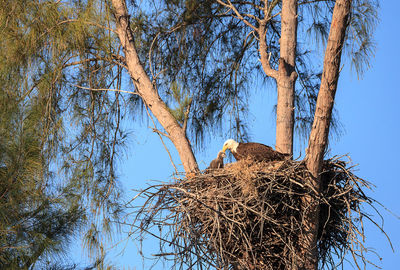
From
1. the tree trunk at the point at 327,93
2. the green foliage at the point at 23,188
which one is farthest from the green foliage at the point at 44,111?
the tree trunk at the point at 327,93

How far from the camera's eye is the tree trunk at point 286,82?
4434mm

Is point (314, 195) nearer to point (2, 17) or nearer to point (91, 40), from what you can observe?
point (91, 40)

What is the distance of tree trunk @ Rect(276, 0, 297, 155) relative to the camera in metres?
4.43

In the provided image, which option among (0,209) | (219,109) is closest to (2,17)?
(0,209)

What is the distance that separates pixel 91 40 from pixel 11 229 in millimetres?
1908

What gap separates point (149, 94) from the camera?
465cm

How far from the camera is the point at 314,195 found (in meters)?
3.68

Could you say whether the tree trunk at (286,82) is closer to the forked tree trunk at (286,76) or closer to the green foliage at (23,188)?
the forked tree trunk at (286,76)

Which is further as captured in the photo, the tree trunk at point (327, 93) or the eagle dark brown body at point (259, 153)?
the eagle dark brown body at point (259, 153)

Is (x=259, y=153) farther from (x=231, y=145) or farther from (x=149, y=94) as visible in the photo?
(x=149, y=94)

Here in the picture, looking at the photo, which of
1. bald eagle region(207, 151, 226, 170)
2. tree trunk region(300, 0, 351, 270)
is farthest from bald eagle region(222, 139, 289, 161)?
tree trunk region(300, 0, 351, 270)

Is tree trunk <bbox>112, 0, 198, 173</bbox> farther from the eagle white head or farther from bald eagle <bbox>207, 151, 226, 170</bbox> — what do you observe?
the eagle white head

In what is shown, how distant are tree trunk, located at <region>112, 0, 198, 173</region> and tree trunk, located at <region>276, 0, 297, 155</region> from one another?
29.5 inches

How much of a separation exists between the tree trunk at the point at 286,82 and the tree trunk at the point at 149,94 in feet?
2.46
